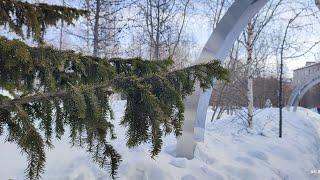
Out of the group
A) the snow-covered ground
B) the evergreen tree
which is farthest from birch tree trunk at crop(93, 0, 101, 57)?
the evergreen tree

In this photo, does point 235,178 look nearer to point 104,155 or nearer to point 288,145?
point 288,145

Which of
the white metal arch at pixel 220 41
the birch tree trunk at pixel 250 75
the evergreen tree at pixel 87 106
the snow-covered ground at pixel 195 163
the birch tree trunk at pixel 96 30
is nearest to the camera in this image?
the evergreen tree at pixel 87 106

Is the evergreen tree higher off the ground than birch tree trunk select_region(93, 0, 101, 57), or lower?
lower

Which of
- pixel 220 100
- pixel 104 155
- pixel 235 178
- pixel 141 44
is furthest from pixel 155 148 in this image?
pixel 141 44

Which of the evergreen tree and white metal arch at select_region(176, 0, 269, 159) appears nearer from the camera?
the evergreen tree

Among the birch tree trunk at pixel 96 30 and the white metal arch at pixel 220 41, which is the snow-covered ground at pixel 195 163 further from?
the birch tree trunk at pixel 96 30

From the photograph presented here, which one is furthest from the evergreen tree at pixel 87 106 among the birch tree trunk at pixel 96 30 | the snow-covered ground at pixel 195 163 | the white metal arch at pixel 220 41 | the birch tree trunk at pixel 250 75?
the birch tree trunk at pixel 96 30

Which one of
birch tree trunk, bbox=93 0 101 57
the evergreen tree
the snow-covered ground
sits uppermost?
birch tree trunk, bbox=93 0 101 57

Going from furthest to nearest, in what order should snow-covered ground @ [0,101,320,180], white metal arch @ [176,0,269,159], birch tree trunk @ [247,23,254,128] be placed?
1. birch tree trunk @ [247,23,254,128]
2. white metal arch @ [176,0,269,159]
3. snow-covered ground @ [0,101,320,180]

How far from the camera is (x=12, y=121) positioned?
1946 mm

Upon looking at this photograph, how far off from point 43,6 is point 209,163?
3.83 m

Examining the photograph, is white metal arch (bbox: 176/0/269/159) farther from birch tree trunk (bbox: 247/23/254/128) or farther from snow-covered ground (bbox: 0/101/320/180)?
birch tree trunk (bbox: 247/23/254/128)

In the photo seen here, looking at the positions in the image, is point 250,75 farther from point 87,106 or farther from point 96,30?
point 87,106

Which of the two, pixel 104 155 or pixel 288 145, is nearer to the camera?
pixel 104 155
